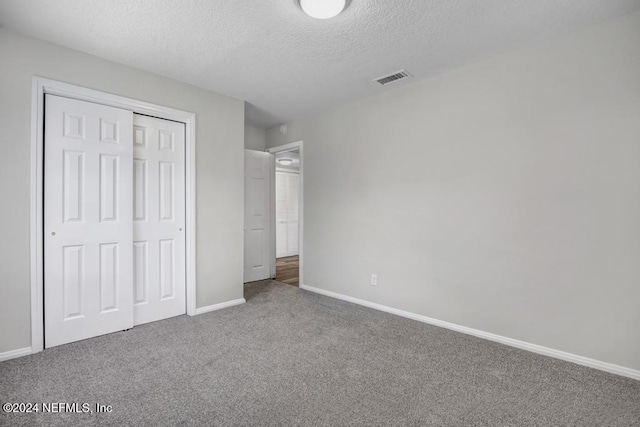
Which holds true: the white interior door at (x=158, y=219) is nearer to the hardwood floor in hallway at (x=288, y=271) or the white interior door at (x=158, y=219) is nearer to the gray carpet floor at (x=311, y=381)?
the gray carpet floor at (x=311, y=381)

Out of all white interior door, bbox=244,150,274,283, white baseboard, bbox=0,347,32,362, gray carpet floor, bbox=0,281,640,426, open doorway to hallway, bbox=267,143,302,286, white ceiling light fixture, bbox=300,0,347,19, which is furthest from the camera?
open doorway to hallway, bbox=267,143,302,286

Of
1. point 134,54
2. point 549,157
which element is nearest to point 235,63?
point 134,54

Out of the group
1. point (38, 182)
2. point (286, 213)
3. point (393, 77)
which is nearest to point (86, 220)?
point (38, 182)

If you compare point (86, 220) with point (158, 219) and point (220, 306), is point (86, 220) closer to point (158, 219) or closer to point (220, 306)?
point (158, 219)

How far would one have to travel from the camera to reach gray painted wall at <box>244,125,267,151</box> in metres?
4.80

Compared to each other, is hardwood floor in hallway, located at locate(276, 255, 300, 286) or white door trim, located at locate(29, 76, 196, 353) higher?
white door trim, located at locate(29, 76, 196, 353)

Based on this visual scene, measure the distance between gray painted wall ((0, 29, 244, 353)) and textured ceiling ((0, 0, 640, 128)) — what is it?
0.15 metres

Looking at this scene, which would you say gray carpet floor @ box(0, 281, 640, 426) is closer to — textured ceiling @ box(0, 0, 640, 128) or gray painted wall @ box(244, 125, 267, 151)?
textured ceiling @ box(0, 0, 640, 128)

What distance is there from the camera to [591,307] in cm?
224

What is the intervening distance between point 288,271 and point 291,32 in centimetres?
419

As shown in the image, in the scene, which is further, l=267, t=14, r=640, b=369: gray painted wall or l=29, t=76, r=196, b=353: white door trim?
l=29, t=76, r=196, b=353: white door trim

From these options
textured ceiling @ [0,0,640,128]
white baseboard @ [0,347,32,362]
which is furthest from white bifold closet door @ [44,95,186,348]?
textured ceiling @ [0,0,640,128]

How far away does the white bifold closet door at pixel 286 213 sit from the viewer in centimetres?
719

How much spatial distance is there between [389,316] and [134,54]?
11.4ft
